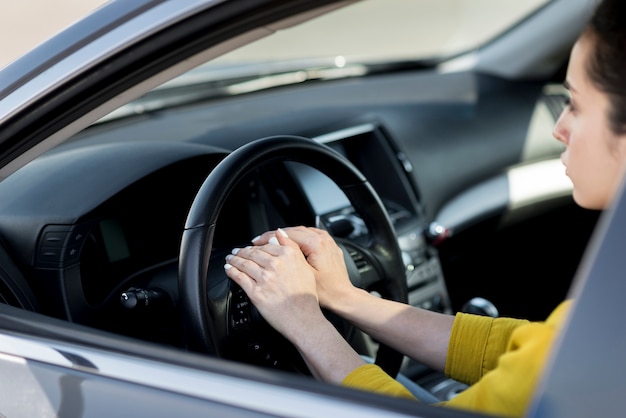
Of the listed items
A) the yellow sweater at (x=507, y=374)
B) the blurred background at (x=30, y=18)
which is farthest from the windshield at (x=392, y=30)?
the yellow sweater at (x=507, y=374)

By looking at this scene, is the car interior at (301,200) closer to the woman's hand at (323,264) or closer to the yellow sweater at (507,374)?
the woman's hand at (323,264)

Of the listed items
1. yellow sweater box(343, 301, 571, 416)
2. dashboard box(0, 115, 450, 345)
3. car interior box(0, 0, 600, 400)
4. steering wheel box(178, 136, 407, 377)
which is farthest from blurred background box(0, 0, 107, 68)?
yellow sweater box(343, 301, 571, 416)

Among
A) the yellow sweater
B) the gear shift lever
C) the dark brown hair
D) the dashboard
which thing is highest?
the dark brown hair

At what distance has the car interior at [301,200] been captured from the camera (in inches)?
75.8

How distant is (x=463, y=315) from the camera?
1803mm

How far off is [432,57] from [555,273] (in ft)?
3.42

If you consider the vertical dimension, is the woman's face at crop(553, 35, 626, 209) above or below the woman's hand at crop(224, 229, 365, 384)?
above

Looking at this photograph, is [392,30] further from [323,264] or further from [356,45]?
[323,264]

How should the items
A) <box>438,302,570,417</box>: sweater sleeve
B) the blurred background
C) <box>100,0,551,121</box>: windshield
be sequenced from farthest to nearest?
the blurred background, <box>100,0,551,121</box>: windshield, <box>438,302,570,417</box>: sweater sleeve

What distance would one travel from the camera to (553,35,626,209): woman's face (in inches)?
54.4

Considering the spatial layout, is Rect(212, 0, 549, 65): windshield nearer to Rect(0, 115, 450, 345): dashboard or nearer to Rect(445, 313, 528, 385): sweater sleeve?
Rect(0, 115, 450, 345): dashboard

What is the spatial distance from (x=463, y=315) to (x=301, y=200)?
850 mm

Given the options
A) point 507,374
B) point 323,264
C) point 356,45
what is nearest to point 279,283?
point 323,264

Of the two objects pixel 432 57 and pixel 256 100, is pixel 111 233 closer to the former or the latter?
pixel 256 100
